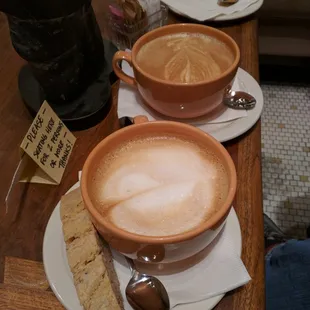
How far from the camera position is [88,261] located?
19.2 inches

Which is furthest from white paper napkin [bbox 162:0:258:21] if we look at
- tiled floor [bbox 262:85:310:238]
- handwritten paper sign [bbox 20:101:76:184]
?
tiled floor [bbox 262:85:310:238]

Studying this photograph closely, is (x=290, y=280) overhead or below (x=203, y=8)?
below

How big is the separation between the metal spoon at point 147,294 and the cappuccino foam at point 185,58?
0.32m

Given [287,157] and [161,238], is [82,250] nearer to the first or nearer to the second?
[161,238]

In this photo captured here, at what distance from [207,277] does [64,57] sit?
0.39 meters

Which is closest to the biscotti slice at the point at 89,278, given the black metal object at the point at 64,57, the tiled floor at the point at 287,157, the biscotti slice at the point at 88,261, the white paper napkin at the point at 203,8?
the biscotti slice at the point at 88,261

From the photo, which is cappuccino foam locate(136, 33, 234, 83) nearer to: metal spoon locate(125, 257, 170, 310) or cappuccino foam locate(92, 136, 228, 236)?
cappuccino foam locate(92, 136, 228, 236)

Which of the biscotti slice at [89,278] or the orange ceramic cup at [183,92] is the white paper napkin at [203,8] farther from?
the biscotti slice at [89,278]

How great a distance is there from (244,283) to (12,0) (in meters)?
0.47

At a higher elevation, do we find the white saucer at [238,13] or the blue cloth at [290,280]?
the white saucer at [238,13]

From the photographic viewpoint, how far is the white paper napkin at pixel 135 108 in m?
0.67

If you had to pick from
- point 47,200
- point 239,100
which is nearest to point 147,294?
point 47,200

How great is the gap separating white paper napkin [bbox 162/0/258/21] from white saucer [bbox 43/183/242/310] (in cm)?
52

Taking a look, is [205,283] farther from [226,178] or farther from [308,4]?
[308,4]
